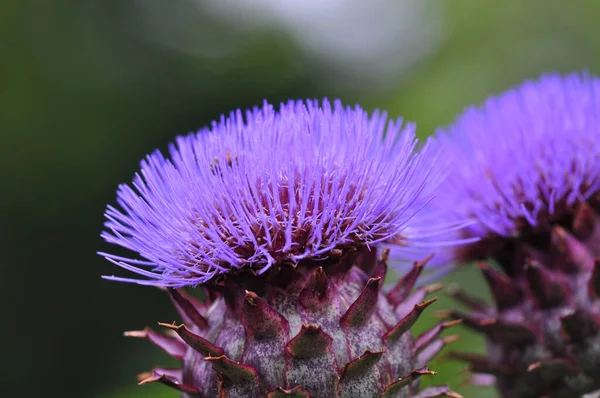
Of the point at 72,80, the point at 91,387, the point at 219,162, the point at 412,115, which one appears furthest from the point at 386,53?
the point at 219,162

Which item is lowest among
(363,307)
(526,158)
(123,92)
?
(363,307)

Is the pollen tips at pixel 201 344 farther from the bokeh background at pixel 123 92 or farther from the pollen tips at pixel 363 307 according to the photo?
the bokeh background at pixel 123 92

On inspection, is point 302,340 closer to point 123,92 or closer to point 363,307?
point 363,307

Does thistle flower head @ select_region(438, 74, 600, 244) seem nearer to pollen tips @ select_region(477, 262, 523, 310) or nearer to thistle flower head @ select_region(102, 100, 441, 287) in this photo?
pollen tips @ select_region(477, 262, 523, 310)

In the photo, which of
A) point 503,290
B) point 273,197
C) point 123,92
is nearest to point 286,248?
point 273,197

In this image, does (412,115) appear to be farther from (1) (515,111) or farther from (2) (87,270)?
(1) (515,111)
